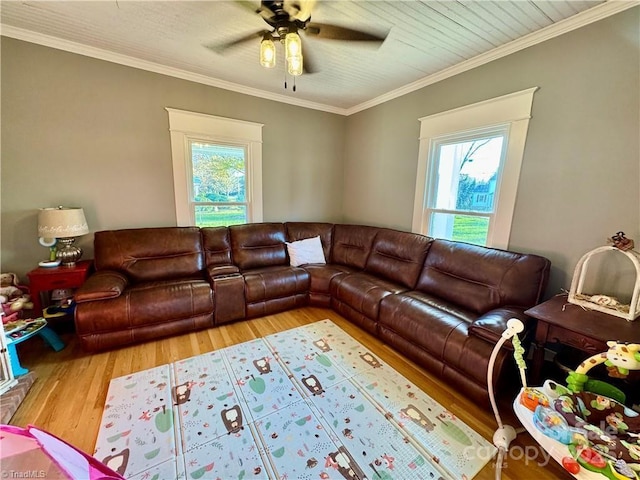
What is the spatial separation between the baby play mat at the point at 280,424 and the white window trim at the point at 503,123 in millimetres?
1682

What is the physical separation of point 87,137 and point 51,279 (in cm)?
139

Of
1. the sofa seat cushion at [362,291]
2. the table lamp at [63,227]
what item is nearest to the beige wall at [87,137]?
the table lamp at [63,227]

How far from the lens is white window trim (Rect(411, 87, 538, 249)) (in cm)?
222

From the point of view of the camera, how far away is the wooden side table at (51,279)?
223cm

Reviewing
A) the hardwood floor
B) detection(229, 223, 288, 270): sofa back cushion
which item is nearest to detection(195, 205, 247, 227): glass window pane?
detection(229, 223, 288, 270): sofa back cushion

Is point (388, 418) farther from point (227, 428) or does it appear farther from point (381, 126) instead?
point (381, 126)

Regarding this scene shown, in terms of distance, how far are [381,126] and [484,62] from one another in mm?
Answer: 1356

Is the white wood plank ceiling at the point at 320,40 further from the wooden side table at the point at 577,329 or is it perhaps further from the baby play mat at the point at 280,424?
the baby play mat at the point at 280,424

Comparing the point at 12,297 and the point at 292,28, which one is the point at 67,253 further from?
the point at 292,28

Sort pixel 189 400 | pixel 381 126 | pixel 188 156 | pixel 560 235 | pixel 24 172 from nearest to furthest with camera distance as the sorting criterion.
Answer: pixel 189 400
pixel 560 235
pixel 24 172
pixel 188 156
pixel 381 126

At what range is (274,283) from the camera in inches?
114

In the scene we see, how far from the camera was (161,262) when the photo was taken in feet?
9.12

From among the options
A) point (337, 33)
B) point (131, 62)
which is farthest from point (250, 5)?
point (131, 62)

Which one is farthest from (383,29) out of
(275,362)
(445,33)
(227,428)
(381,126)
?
(227,428)
